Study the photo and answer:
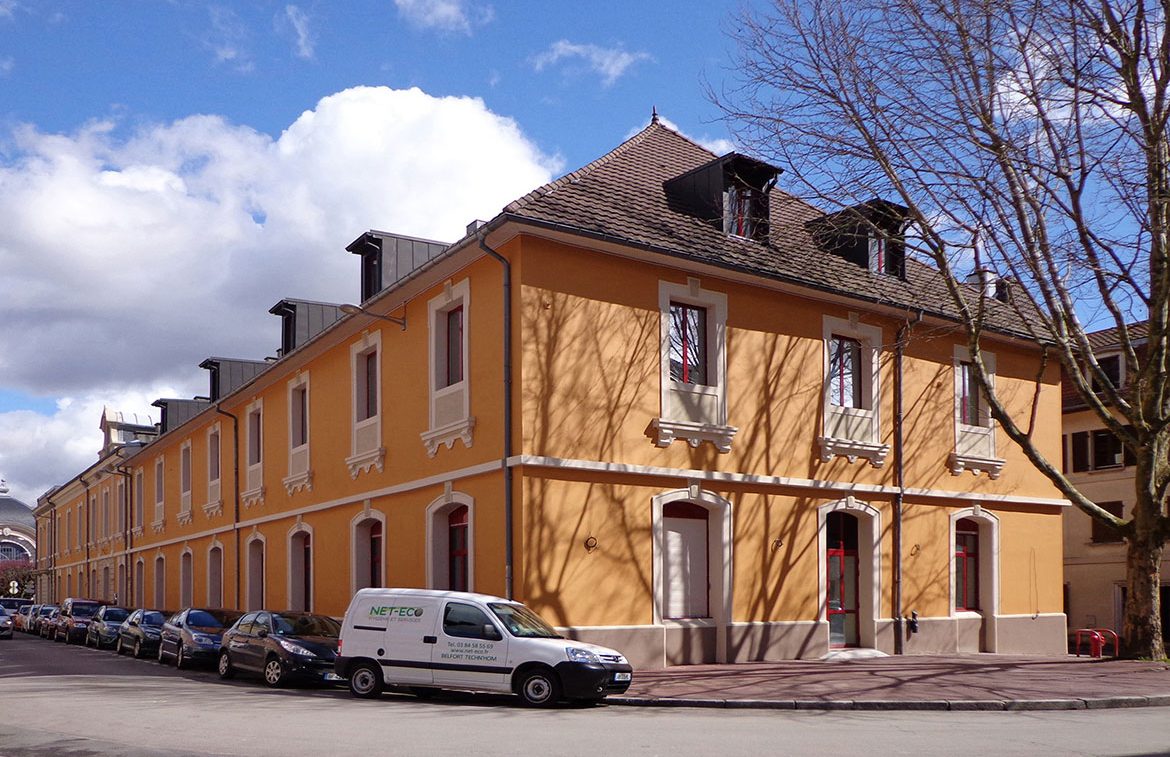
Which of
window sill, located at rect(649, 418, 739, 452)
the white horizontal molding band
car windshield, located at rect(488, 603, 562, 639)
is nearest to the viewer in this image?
car windshield, located at rect(488, 603, 562, 639)

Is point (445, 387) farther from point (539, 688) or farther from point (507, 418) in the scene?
point (539, 688)

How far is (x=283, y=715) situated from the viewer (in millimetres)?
14336

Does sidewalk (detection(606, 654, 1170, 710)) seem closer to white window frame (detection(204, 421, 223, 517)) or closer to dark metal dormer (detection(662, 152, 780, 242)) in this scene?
dark metal dormer (detection(662, 152, 780, 242))

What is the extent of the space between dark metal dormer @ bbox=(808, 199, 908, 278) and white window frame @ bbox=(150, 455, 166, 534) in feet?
92.2

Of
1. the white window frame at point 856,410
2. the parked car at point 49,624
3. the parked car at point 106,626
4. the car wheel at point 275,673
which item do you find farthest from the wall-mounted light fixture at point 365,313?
the parked car at point 49,624

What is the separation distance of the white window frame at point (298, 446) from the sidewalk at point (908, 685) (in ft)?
39.3

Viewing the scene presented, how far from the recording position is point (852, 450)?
79.4ft

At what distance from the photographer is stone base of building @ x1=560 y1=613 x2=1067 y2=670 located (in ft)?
66.0

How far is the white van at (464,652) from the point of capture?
1553 centimetres

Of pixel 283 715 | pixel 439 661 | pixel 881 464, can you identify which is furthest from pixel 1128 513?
pixel 283 715

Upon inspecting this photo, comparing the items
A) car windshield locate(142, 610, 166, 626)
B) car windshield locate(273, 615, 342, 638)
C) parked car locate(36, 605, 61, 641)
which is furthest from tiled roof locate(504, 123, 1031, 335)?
parked car locate(36, 605, 61, 641)

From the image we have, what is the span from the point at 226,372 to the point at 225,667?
19390 millimetres

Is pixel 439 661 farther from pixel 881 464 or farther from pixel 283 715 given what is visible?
pixel 881 464

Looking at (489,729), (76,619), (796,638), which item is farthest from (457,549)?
(76,619)
